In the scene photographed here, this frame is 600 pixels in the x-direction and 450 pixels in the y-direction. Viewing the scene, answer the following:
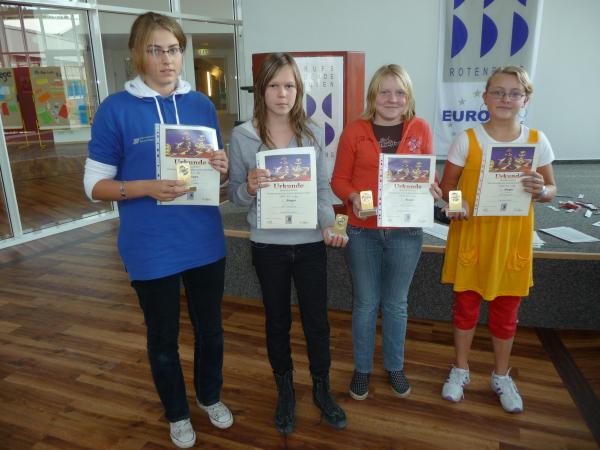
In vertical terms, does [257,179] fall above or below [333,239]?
above

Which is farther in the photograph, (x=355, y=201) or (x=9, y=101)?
(x=9, y=101)

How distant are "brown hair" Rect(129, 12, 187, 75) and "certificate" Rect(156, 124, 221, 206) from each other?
208 millimetres

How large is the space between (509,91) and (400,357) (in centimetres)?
117

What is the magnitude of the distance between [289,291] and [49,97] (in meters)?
4.93

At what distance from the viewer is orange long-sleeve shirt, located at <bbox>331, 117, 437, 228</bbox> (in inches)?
65.9

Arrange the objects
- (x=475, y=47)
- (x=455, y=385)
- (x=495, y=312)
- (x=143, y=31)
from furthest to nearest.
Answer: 1. (x=475, y=47)
2. (x=455, y=385)
3. (x=495, y=312)
4. (x=143, y=31)

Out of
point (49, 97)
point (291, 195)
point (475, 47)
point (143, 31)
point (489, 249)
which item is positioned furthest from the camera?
point (49, 97)

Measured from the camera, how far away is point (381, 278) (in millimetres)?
1857

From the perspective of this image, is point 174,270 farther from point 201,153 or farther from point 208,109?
point 208,109

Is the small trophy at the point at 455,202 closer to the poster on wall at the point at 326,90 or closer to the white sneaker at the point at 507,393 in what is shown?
the white sneaker at the point at 507,393

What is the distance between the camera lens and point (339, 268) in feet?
9.12

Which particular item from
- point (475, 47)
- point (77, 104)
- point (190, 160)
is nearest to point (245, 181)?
point (190, 160)

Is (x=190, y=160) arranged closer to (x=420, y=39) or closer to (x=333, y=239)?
(x=333, y=239)

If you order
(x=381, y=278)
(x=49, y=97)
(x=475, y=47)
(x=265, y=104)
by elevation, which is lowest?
(x=381, y=278)
